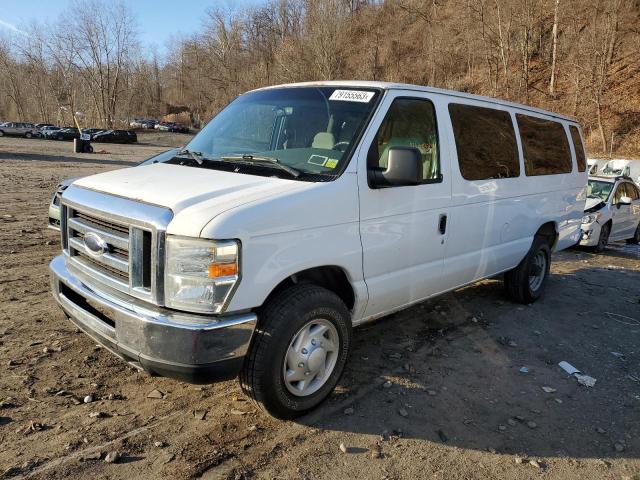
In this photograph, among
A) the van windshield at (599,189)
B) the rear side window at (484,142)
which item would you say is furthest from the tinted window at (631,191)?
the rear side window at (484,142)

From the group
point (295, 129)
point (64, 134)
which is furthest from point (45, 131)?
point (295, 129)

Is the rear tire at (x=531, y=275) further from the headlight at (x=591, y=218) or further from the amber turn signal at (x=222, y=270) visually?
the headlight at (x=591, y=218)

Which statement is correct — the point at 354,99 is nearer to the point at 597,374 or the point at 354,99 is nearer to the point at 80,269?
the point at 80,269

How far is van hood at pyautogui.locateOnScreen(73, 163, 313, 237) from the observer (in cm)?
280

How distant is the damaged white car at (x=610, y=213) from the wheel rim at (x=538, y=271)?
16.7 ft

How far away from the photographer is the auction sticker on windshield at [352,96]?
3.81 m

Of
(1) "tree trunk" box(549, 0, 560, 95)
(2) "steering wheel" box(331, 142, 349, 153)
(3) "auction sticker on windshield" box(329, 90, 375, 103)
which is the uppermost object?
(1) "tree trunk" box(549, 0, 560, 95)

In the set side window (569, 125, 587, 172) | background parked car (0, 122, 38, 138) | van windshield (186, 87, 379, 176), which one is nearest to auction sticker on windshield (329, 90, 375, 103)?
van windshield (186, 87, 379, 176)

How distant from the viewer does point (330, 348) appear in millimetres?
3537

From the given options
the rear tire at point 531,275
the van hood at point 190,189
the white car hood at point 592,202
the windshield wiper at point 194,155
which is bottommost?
the rear tire at point 531,275

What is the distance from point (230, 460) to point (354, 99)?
266 centimetres

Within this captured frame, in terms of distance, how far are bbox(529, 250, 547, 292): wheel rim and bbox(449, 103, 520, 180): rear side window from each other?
1415 millimetres

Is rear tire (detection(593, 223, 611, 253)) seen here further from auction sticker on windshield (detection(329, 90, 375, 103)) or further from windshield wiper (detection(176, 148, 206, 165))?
windshield wiper (detection(176, 148, 206, 165))

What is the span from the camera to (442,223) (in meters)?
4.29
